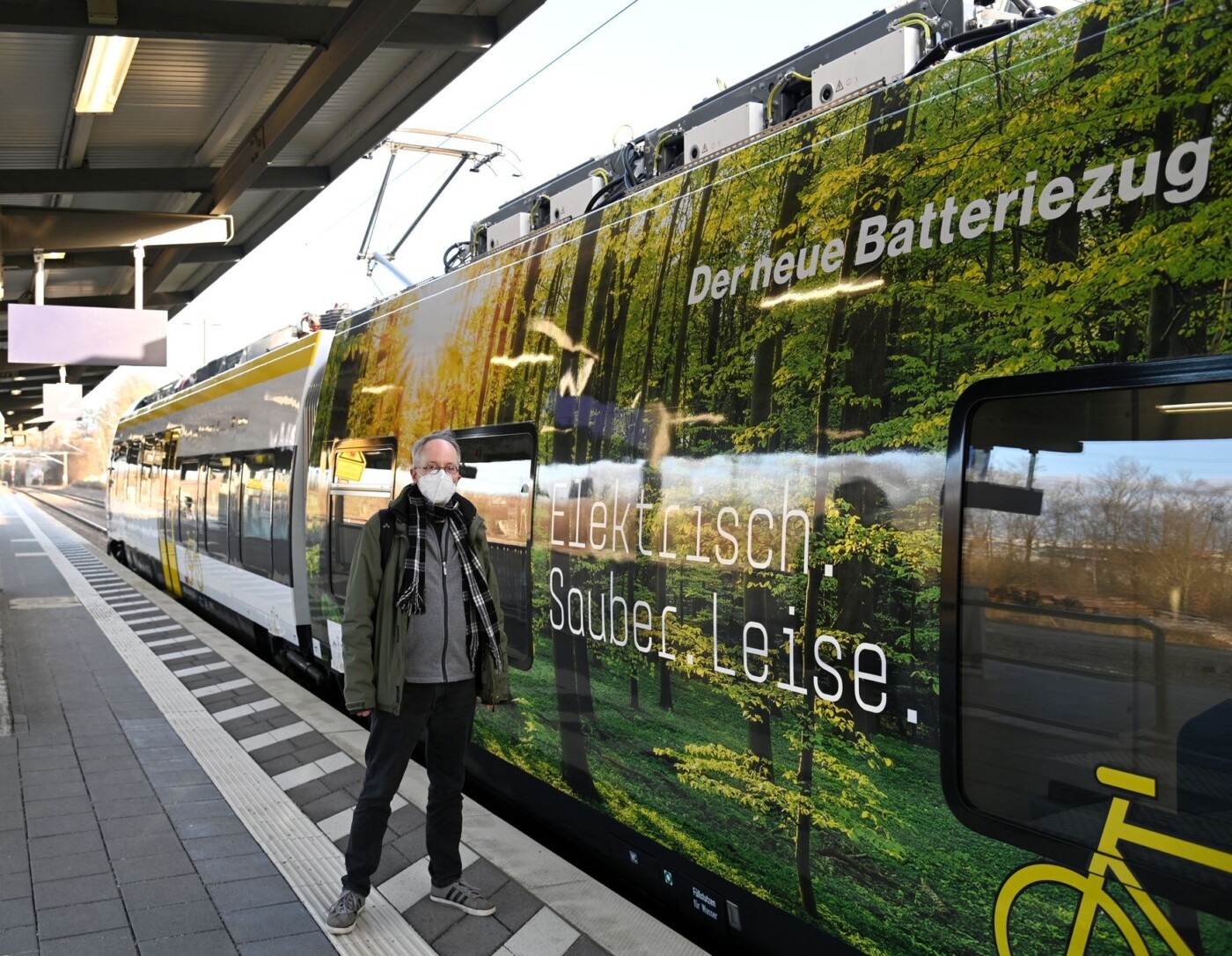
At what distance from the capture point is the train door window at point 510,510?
4.84 metres

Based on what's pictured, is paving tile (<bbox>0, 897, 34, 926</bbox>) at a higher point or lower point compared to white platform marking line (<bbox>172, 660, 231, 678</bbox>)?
higher

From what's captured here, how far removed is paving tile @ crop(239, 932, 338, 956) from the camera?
3689 millimetres

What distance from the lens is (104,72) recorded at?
752 cm

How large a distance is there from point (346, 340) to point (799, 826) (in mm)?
5690

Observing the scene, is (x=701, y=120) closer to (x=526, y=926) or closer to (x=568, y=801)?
(x=568, y=801)

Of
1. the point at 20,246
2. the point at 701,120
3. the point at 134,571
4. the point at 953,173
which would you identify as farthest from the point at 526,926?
the point at 134,571

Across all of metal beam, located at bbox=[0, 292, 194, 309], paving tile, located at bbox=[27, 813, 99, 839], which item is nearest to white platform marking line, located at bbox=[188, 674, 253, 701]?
paving tile, located at bbox=[27, 813, 99, 839]

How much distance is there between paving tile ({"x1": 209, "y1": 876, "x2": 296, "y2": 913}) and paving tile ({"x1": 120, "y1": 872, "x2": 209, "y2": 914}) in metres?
0.07

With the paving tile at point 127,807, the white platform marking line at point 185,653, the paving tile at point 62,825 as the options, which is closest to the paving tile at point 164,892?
the paving tile at point 62,825

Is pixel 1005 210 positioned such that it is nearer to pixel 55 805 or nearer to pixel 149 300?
pixel 55 805

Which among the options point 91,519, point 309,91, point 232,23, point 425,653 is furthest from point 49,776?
point 91,519

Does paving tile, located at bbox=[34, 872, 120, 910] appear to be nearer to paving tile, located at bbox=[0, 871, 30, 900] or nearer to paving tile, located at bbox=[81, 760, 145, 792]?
paving tile, located at bbox=[0, 871, 30, 900]

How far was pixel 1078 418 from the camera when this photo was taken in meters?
2.37

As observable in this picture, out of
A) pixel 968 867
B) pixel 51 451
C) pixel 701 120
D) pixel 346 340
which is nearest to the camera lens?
pixel 968 867
